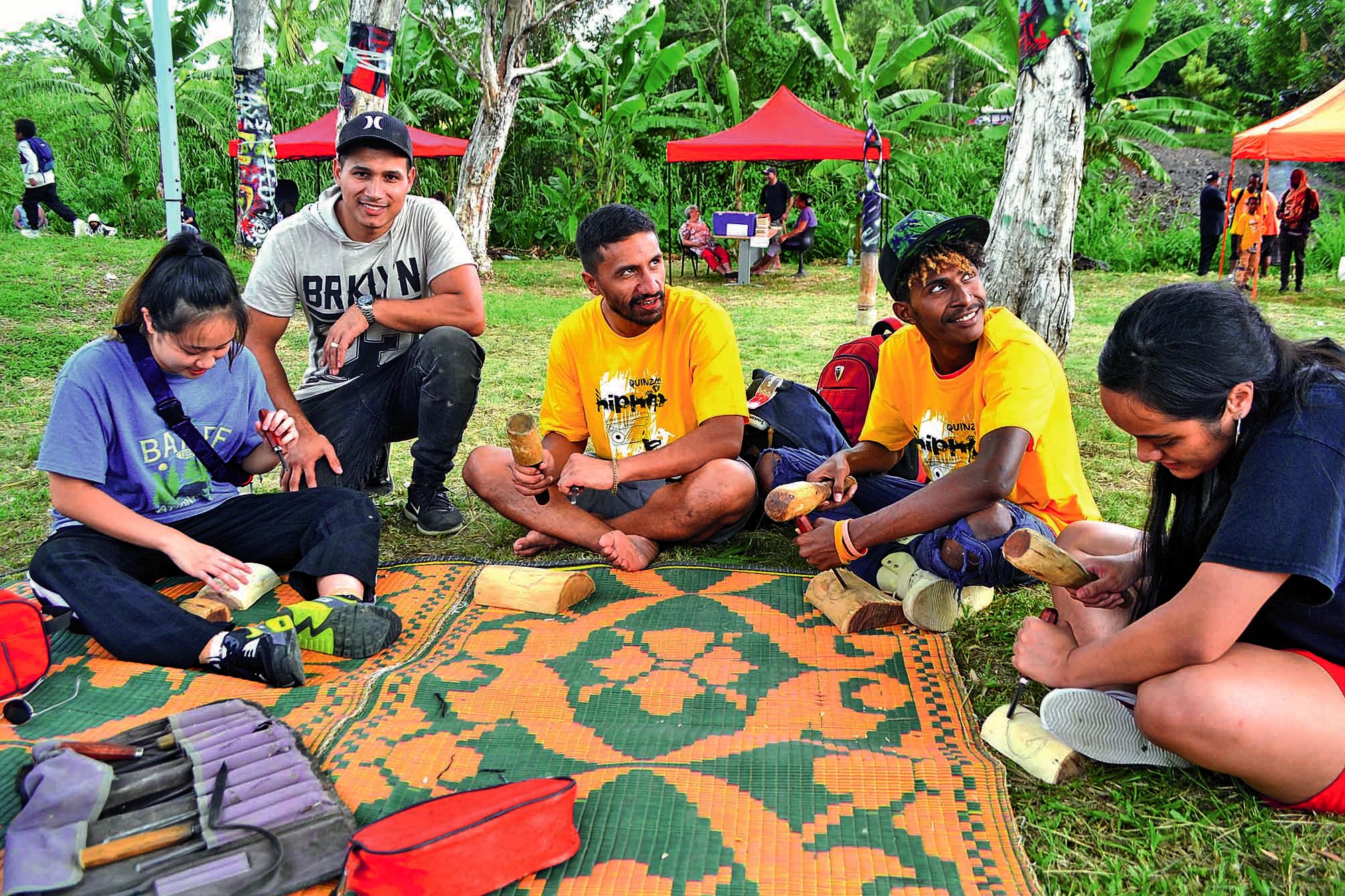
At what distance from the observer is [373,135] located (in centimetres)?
368

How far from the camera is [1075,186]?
563 centimetres

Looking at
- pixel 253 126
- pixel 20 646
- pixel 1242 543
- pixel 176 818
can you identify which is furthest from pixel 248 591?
pixel 253 126

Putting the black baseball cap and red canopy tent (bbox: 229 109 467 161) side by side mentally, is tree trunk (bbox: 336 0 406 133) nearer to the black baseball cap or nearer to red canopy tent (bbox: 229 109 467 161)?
the black baseball cap

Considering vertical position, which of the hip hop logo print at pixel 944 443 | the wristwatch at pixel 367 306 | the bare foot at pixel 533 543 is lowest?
the bare foot at pixel 533 543

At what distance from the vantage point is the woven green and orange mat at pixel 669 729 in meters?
1.90

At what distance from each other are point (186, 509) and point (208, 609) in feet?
1.26

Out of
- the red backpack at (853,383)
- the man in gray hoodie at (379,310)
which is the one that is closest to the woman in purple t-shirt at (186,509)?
the man in gray hoodie at (379,310)

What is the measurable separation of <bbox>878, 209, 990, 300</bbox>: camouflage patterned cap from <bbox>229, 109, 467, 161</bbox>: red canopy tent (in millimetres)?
12064

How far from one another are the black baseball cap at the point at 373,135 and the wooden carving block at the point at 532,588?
162 centimetres

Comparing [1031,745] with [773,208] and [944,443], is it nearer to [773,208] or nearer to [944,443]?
[944,443]

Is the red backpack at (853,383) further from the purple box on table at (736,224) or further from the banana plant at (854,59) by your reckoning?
the banana plant at (854,59)

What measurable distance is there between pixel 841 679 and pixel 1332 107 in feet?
39.6

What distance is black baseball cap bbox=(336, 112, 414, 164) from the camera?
145 inches

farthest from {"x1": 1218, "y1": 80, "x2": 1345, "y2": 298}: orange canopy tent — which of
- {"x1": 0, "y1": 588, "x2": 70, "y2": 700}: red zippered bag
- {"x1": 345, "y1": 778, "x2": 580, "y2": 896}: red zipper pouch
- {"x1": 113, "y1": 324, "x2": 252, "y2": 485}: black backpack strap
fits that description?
{"x1": 0, "y1": 588, "x2": 70, "y2": 700}: red zippered bag
